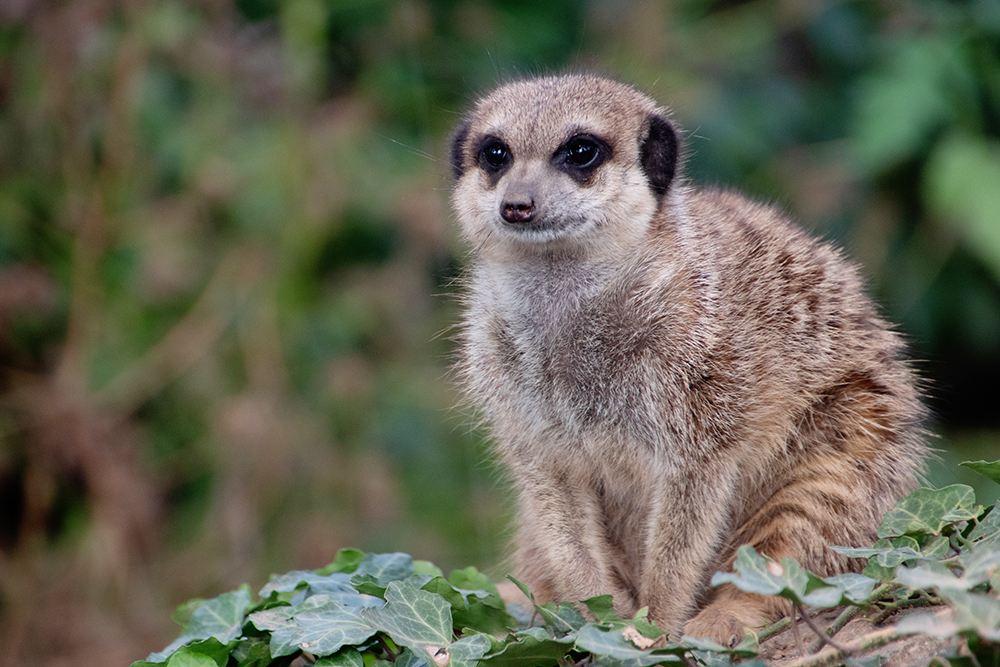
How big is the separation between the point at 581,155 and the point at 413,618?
52.7 inches

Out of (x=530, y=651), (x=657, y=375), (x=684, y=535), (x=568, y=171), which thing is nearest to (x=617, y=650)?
(x=530, y=651)

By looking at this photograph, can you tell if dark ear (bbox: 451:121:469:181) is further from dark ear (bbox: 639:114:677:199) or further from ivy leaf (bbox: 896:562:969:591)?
ivy leaf (bbox: 896:562:969:591)

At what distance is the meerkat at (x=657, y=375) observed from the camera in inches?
99.9

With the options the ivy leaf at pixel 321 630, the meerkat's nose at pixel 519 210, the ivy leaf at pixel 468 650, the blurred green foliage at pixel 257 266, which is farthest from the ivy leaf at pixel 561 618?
the blurred green foliage at pixel 257 266

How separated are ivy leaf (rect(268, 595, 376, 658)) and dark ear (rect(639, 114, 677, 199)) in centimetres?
139

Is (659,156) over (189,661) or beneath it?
over

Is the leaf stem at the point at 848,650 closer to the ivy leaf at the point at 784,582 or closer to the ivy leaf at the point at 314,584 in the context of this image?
the ivy leaf at the point at 784,582

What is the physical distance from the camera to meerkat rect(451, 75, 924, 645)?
99.9 inches

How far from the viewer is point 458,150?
310 cm

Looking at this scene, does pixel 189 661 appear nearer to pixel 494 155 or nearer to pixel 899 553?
pixel 899 553

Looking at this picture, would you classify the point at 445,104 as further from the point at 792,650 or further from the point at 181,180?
the point at 792,650

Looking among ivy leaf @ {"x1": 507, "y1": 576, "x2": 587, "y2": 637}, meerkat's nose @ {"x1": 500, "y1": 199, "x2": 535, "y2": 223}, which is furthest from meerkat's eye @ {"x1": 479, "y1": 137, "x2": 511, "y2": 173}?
ivy leaf @ {"x1": 507, "y1": 576, "x2": 587, "y2": 637}

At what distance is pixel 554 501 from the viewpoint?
2715 millimetres

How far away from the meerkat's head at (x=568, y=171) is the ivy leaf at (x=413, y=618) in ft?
3.36
